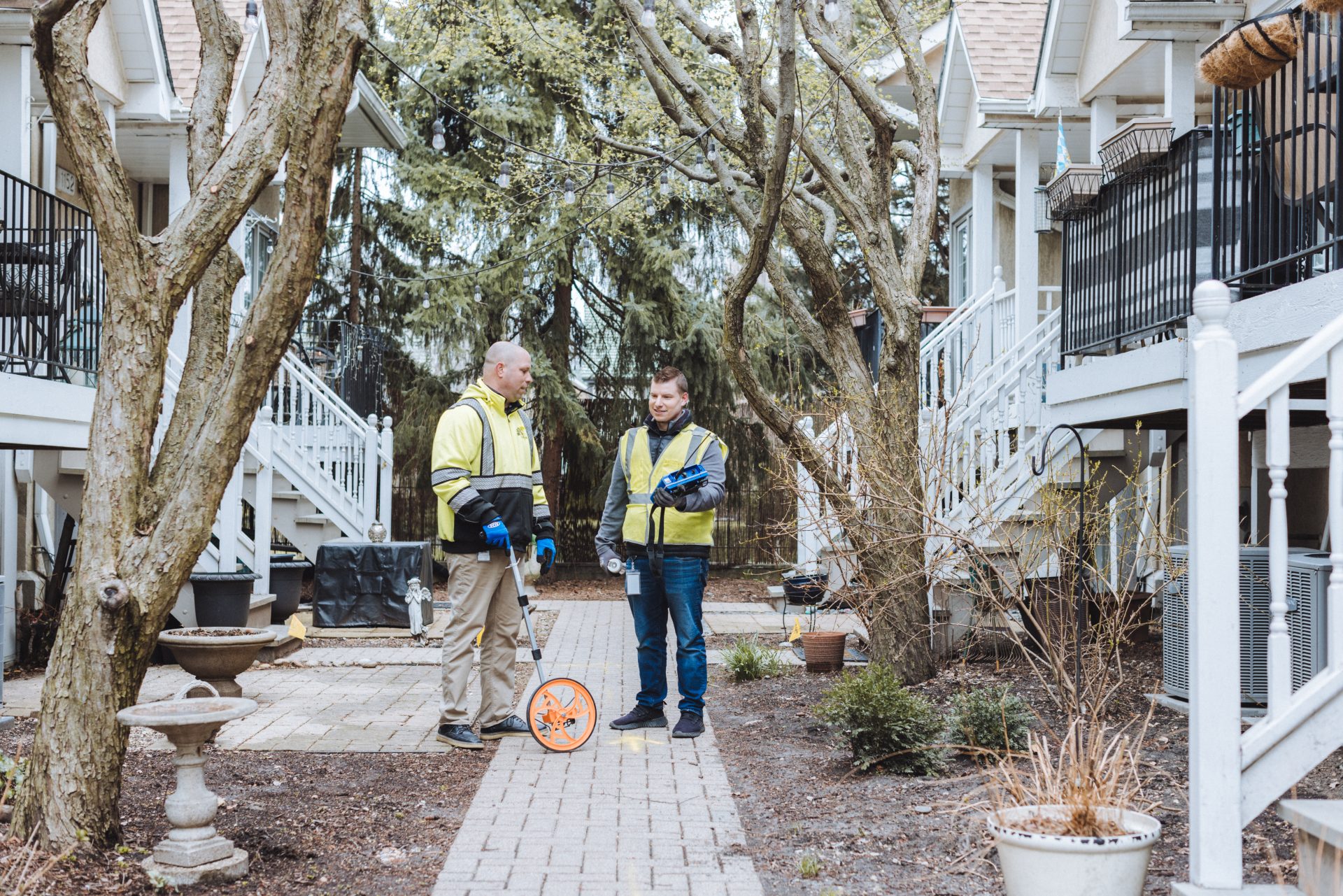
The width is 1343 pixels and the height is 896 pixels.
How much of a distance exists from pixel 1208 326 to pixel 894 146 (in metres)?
5.90

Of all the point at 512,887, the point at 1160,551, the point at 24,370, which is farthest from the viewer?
the point at 24,370

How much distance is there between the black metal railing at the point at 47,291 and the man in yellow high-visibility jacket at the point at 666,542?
12.9 ft

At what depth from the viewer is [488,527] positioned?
6.31 metres

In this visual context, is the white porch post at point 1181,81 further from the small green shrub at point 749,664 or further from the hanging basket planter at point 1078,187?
the small green shrub at point 749,664

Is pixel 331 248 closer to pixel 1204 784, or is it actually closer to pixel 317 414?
Answer: pixel 317 414

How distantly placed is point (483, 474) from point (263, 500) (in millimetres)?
5479

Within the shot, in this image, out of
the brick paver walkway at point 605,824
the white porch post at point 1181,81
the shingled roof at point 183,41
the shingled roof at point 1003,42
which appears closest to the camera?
the brick paver walkway at point 605,824

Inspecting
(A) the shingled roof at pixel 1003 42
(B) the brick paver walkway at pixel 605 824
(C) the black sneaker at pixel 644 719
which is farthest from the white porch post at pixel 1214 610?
(A) the shingled roof at pixel 1003 42

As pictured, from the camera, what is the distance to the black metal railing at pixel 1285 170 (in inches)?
214

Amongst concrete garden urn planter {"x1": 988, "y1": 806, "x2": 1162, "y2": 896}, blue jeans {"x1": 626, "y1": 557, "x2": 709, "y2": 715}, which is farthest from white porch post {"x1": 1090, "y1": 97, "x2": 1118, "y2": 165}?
concrete garden urn planter {"x1": 988, "y1": 806, "x2": 1162, "y2": 896}

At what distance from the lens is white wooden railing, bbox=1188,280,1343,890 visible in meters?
3.44

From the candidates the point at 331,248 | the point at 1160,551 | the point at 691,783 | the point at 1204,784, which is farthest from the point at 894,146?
the point at 331,248

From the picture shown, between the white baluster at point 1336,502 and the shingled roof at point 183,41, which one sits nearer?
the white baluster at point 1336,502

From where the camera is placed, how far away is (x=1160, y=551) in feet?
22.5
